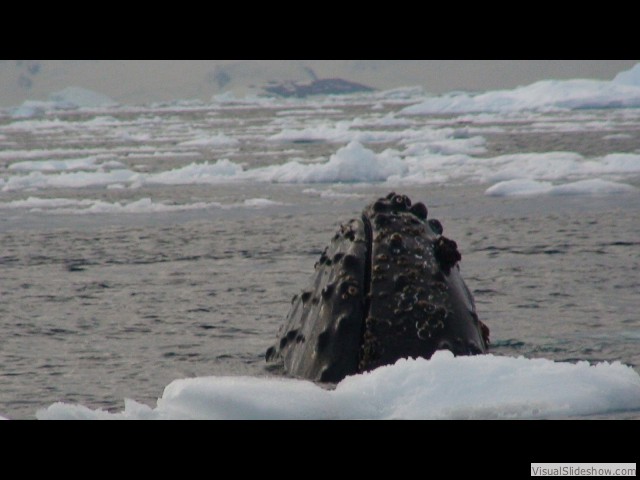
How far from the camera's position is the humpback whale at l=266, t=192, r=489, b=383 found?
16.8 ft

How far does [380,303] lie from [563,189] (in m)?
13.8

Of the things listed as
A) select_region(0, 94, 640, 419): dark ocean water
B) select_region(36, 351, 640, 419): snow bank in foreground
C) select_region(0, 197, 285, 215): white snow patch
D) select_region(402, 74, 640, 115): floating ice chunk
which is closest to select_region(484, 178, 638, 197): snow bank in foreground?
select_region(0, 94, 640, 419): dark ocean water

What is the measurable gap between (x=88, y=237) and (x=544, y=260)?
588 centimetres

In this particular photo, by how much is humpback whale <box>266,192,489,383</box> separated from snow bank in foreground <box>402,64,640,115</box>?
2012 inches

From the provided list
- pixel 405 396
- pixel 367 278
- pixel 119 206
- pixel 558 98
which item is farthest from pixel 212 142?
pixel 405 396

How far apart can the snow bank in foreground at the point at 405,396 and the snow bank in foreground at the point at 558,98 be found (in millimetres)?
51838

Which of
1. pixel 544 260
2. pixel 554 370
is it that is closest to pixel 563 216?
pixel 544 260

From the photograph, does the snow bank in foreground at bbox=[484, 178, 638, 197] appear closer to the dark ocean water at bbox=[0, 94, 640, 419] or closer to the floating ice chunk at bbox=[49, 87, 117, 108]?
the dark ocean water at bbox=[0, 94, 640, 419]

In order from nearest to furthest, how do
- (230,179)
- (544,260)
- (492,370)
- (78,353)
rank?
1. (492,370)
2. (78,353)
3. (544,260)
4. (230,179)

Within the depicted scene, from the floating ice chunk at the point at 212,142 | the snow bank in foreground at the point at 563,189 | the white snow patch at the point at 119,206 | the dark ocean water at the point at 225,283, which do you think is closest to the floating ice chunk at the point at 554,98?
the floating ice chunk at the point at 212,142

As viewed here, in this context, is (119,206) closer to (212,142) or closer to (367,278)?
(367,278)
